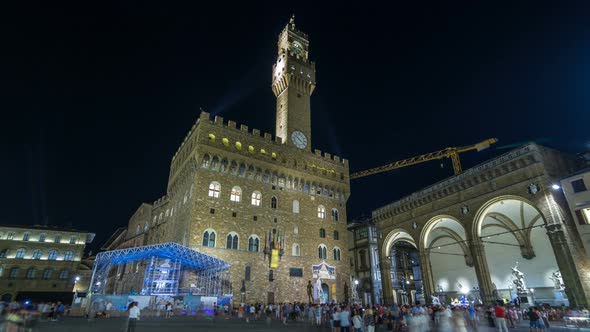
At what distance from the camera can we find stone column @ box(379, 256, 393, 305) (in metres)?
32.9

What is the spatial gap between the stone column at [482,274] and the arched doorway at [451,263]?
208 inches

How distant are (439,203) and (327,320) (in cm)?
1652

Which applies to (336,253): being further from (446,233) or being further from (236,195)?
(236,195)

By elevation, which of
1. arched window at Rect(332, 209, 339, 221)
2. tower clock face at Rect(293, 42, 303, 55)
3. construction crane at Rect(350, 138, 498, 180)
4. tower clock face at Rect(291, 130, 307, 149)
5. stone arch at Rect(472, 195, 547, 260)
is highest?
tower clock face at Rect(293, 42, 303, 55)

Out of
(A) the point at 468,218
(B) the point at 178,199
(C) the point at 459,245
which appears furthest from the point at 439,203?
(B) the point at 178,199

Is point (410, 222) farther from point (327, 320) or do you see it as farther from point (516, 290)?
point (327, 320)

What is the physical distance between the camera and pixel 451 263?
3609 centimetres

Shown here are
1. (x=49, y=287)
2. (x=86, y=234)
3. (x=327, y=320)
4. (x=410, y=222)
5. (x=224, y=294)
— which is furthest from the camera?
(x=86, y=234)

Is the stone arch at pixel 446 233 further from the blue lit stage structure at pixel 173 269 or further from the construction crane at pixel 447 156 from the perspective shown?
the construction crane at pixel 447 156

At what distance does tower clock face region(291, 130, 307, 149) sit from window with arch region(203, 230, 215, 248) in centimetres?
1393

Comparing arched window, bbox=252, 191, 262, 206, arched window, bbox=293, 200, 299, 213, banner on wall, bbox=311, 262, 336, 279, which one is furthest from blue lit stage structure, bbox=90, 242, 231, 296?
arched window, bbox=293, 200, 299, 213

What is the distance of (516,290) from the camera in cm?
2795

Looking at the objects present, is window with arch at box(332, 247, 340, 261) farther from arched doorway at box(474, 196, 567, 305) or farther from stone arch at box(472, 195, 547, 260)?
arched doorway at box(474, 196, 567, 305)

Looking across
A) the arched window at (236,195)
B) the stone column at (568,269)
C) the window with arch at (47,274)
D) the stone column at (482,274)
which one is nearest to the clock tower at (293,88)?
the arched window at (236,195)
